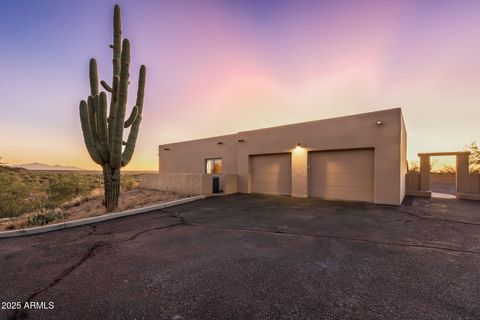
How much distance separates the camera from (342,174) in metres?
8.99

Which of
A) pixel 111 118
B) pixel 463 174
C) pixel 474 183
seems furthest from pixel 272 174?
pixel 474 183

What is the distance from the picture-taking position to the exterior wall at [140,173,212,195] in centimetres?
1040

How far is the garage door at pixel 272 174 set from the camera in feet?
34.6

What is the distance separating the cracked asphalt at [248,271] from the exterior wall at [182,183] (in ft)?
17.4

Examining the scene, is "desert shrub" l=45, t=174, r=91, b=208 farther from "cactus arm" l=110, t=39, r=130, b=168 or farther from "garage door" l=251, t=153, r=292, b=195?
"garage door" l=251, t=153, r=292, b=195

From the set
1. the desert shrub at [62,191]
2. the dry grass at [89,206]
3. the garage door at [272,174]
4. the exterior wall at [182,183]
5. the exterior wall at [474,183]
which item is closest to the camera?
the dry grass at [89,206]

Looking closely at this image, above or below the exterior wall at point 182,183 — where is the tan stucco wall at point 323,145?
above

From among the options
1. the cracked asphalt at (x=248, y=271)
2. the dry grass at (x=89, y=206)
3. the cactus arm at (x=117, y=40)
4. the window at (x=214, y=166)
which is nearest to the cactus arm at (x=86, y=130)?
the cactus arm at (x=117, y=40)

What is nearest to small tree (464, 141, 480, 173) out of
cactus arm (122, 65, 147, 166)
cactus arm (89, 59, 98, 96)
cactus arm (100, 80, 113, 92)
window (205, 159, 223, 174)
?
window (205, 159, 223, 174)

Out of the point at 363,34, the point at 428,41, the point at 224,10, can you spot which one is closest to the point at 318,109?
the point at 363,34

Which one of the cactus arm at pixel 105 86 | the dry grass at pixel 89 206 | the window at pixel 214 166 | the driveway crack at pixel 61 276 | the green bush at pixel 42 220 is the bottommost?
the dry grass at pixel 89 206

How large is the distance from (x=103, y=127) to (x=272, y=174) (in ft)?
27.7

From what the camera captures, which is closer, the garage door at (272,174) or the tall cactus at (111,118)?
the tall cactus at (111,118)

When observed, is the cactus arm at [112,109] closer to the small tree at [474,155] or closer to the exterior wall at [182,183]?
the exterior wall at [182,183]
